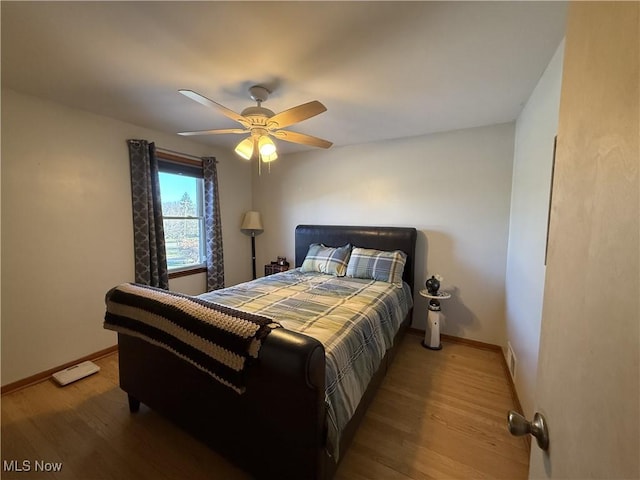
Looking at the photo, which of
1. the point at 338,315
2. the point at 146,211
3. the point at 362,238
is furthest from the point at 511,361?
the point at 146,211

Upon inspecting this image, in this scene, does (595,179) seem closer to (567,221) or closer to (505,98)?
(567,221)

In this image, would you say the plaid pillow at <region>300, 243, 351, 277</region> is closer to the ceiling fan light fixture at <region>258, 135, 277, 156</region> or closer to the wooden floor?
the wooden floor

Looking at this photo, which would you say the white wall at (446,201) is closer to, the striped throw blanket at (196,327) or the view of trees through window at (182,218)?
the view of trees through window at (182,218)

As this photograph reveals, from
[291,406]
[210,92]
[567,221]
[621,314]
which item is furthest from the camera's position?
[210,92]

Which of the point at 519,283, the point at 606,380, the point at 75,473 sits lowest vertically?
the point at 75,473

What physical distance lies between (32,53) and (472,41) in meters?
2.60

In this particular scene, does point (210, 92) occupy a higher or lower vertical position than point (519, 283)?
higher

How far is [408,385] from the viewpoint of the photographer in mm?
2256

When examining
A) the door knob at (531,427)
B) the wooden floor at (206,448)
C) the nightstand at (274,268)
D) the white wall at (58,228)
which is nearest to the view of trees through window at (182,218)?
the white wall at (58,228)

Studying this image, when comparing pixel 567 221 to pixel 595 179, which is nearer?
pixel 595 179

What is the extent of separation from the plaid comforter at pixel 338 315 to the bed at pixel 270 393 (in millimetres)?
11

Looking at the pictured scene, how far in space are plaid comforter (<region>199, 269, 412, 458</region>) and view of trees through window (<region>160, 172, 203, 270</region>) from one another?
4.54ft

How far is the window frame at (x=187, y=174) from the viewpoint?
124 inches

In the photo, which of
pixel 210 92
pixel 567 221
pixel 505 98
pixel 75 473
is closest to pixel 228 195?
pixel 210 92
